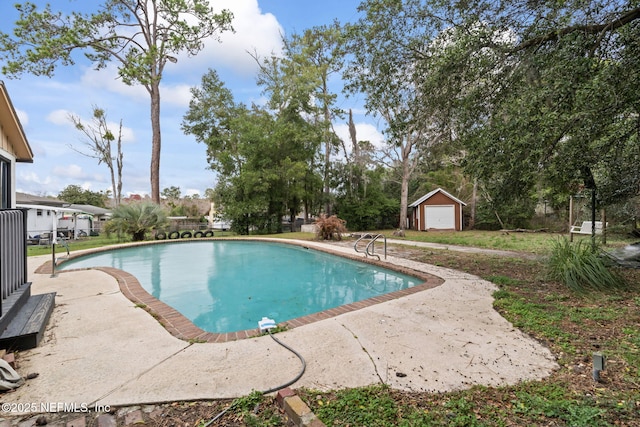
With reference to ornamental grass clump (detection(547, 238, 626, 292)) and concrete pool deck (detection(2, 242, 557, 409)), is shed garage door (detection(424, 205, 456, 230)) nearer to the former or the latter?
ornamental grass clump (detection(547, 238, 626, 292))

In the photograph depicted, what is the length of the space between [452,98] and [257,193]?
15234 millimetres

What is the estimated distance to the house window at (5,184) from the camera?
4.63 metres

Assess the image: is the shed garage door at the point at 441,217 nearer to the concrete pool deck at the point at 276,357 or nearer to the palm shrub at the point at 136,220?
the palm shrub at the point at 136,220

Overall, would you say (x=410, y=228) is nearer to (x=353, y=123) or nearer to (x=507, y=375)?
(x=353, y=123)

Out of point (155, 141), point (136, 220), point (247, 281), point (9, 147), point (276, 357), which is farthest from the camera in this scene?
point (155, 141)

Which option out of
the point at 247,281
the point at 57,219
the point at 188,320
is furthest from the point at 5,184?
the point at 57,219

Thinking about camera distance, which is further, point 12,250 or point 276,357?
point 12,250

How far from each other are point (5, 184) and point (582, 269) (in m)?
9.58

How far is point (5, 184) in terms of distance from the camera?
4793 mm

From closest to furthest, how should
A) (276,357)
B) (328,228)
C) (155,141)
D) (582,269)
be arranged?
(276,357)
(582,269)
(328,228)
(155,141)

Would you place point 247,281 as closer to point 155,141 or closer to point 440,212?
point 155,141

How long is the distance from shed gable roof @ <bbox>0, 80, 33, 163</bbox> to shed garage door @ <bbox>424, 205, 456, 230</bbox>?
2005 cm

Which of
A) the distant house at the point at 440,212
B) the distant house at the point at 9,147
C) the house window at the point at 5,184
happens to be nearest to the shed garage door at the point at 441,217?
the distant house at the point at 440,212

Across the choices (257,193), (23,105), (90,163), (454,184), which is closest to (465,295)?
(257,193)
